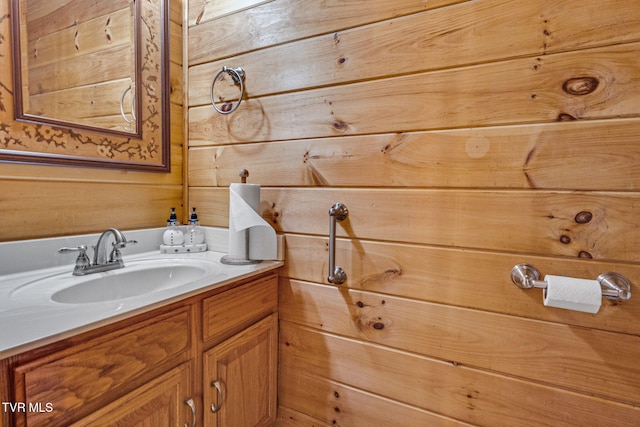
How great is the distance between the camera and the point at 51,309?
2.17ft

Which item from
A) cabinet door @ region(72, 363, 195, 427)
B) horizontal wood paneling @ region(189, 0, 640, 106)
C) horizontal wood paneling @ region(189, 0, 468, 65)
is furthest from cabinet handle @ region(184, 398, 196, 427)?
horizontal wood paneling @ region(189, 0, 468, 65)

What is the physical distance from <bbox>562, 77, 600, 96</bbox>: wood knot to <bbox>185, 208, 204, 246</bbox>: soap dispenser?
1.33 meters

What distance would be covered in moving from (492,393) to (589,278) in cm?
42

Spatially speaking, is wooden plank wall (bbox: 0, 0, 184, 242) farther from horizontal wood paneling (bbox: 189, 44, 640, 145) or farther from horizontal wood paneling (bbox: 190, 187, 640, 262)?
horizontal wood paneling (bbox: 190, 187, 640, 262)

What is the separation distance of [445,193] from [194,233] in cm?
100

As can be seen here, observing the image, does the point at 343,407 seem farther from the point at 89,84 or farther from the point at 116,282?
the point at 89,84

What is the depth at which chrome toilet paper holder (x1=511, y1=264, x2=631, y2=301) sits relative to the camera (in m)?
0.74

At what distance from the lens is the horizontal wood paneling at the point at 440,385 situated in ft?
2.71

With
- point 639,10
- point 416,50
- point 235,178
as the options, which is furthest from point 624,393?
point 235,178

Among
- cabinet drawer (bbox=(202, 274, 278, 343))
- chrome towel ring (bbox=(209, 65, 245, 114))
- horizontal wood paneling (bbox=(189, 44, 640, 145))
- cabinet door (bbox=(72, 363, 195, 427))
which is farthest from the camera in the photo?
chrome towel ring (bbox=(209, 65, 245, 114))

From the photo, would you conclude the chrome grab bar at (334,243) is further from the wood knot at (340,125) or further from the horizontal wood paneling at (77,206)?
the horizontal wood paneling at (77,206)

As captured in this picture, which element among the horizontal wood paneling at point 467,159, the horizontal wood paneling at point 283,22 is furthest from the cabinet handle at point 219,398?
the horizontal wood paneling at point 283,22

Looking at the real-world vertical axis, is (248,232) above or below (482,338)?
above

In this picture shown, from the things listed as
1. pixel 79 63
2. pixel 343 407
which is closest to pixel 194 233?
pixel 79 63
